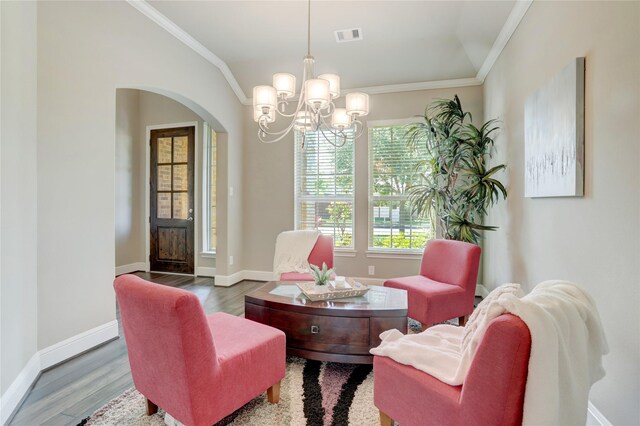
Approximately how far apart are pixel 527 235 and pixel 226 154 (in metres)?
3.75

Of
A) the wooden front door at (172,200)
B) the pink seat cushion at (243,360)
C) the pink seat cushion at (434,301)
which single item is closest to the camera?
the pink seat cushion at (243,360)

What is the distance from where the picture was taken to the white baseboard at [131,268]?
5442mm

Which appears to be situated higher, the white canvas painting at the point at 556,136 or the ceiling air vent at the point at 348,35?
the ceiling air vent at the point at 348,35

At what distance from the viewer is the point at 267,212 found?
16.6 ft

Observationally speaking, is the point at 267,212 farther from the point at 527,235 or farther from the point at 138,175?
the point at 527,235

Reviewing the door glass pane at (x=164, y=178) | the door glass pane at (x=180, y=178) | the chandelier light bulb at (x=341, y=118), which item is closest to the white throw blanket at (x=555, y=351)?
the chandelier light bulb at (x=341, y=118)

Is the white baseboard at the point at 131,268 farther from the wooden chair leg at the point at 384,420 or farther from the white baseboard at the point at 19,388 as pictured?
the wooden chair leg at the point at 384,420

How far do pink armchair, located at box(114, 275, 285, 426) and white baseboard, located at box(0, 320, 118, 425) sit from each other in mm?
770

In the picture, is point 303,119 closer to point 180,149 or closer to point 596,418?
point 596,418

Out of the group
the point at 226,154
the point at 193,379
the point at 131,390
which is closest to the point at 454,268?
the point at 193,379

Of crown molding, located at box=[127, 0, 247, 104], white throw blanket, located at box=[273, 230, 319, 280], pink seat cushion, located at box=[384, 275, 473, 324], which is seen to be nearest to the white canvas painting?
pink seat cushion, located at box=[384, 275, 473, 324]

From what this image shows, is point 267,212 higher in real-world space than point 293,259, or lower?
higher

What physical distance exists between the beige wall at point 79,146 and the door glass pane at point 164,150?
8.14ft

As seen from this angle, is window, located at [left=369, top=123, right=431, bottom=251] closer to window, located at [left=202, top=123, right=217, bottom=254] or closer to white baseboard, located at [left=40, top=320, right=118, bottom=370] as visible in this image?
window, located at [left=202, top=123, right=217, bottom=254]
